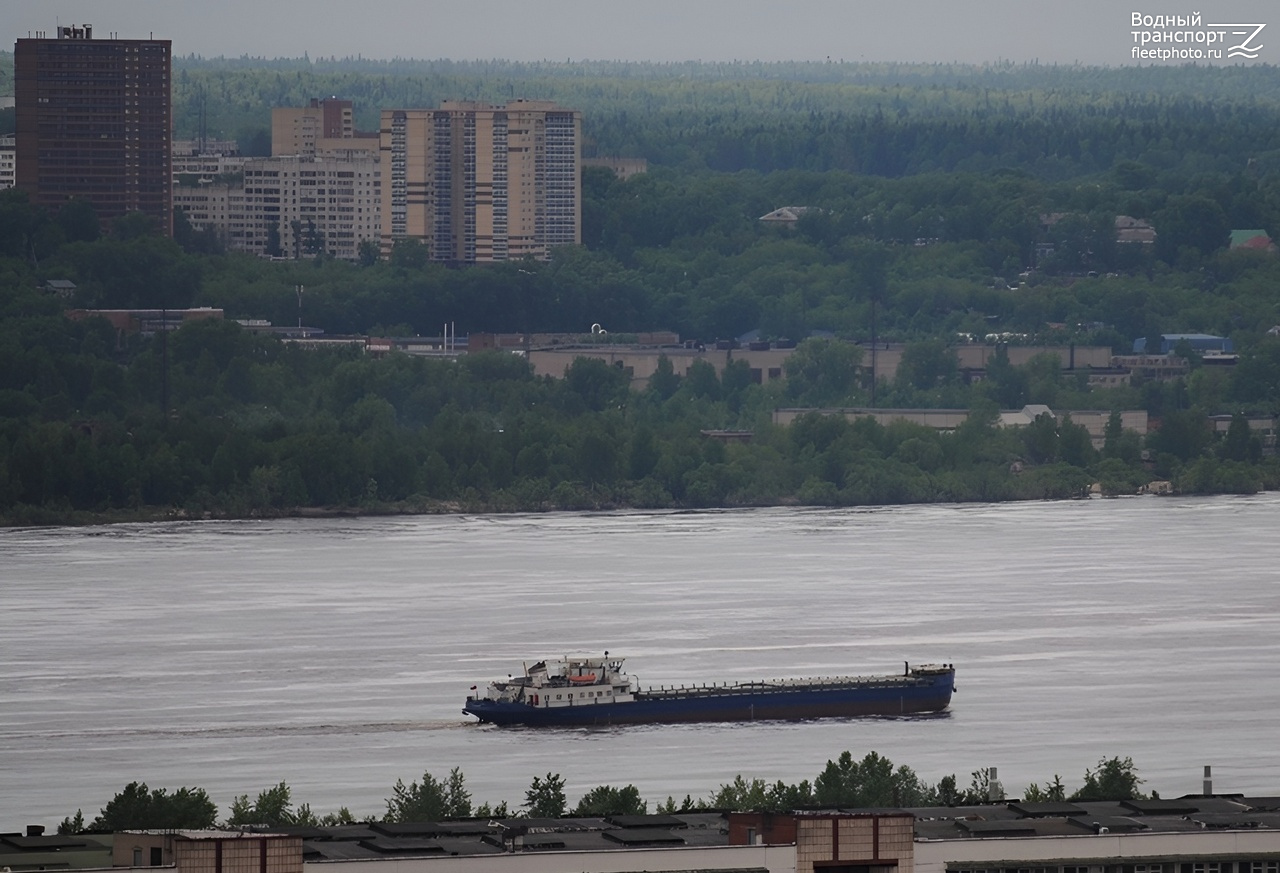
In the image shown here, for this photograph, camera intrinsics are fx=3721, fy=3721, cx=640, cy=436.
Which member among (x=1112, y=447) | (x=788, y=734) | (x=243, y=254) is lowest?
(x=788, y=734)

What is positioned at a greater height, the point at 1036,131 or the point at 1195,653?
the point at 1036,131

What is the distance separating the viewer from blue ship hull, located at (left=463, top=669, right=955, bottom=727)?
94.3 ft

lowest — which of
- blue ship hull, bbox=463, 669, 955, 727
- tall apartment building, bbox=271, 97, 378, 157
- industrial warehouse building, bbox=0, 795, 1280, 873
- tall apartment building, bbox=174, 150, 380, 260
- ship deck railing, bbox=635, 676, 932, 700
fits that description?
industrial warehouse building, bbox=0, 795, 1280, 873

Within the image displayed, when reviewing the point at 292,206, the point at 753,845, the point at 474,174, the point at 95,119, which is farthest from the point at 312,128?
the point at 753,845

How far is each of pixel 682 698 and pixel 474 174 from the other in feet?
191

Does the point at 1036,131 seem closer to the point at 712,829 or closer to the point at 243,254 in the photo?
the point at 243,254

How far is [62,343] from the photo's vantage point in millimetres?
63125

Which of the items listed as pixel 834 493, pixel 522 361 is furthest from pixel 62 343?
pixel 834 493

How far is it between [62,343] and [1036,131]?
162ft

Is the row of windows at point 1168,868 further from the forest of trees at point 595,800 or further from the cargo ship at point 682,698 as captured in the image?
the cargo ship at point 682,698

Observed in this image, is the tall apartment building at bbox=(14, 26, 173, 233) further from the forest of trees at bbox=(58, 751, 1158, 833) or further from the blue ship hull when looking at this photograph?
the forest of trees at bbox=(58, 751, 1158, 833)

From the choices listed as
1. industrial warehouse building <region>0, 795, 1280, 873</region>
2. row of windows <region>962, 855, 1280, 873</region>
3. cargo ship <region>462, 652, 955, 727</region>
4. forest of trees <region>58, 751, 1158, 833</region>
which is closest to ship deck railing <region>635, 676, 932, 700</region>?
cargo ship <region>462, 652, 955, 727</region>

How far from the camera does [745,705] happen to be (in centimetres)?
2873

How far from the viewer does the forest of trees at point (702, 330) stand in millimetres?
54062
